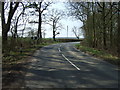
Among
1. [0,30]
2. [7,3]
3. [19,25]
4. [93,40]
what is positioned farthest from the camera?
[93,40]

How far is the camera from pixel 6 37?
20422mm

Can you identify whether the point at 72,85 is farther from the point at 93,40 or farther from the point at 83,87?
the point at 93,40

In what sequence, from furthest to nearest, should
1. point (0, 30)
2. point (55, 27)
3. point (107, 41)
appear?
point (55, 27)
point (107, 41)
point (0, 30)

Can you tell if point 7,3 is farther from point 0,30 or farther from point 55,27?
point 55,27

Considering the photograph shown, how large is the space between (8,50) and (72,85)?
1429 cm

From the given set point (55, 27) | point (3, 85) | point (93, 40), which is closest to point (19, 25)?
point (93, 40)

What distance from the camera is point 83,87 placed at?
24.0 feet

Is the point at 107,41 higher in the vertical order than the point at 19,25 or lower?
lower

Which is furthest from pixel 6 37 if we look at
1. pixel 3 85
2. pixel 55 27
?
pixel 55 27

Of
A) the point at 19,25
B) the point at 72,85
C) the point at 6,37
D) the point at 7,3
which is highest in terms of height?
the point at 7,3

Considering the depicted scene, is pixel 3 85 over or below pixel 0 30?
below

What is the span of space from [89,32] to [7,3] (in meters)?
17.1

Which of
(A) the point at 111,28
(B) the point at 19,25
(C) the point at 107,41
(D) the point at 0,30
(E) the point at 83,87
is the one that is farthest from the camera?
(B) the point at 19,25

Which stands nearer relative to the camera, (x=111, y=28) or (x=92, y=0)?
(x=111, y=28)
